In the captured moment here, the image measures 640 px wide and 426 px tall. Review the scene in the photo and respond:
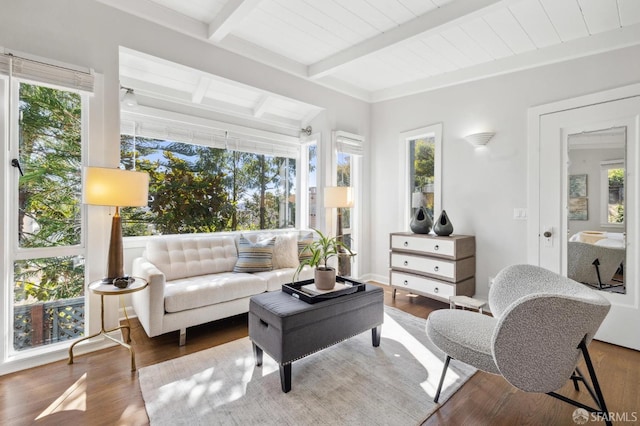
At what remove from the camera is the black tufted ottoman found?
194 cm

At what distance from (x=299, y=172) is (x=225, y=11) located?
7.54 ft

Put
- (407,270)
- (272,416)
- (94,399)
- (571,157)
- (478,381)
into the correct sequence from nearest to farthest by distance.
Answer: (272,416) → (94,399) → (478,381) → (571,157) → (407,270)

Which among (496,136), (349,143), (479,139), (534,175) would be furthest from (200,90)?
(534,175)

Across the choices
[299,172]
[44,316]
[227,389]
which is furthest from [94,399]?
[299,172]

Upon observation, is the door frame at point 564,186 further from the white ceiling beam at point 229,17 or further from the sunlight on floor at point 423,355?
the white ceiling beam at point 229,17

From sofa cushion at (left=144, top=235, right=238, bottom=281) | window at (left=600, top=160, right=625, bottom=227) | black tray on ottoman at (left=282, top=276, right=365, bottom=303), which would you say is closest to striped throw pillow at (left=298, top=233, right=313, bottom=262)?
sofa cushion at (left=144, top=235, right=238, bottom=281)

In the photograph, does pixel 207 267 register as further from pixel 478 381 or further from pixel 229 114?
pixel 478 381

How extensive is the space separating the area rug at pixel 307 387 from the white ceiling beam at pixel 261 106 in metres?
2.72

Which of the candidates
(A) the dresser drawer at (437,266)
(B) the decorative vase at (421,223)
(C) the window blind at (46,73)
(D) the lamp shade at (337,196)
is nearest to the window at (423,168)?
(B) the decorative vase at (421,223)

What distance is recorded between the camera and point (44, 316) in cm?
235

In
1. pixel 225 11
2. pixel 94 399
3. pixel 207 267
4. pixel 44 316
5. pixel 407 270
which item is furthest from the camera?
pixel 407 270

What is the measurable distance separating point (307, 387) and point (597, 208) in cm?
293

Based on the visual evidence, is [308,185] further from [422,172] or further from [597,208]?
[597,208]

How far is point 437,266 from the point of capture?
11.4ft
